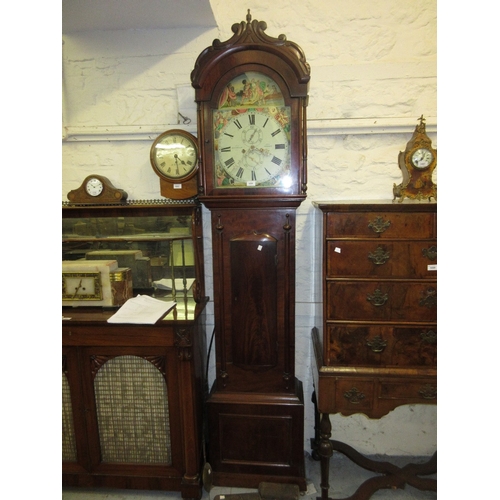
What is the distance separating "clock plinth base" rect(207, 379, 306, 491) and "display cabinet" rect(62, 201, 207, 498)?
0.39ft

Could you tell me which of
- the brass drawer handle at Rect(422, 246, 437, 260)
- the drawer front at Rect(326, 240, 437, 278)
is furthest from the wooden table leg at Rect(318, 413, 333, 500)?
the brass drawer handle at Rect(422, 246, 437, 260)

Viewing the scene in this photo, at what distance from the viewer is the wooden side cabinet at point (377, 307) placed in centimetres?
153

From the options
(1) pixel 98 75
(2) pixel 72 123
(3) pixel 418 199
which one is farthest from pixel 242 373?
(1) pixel 98 75

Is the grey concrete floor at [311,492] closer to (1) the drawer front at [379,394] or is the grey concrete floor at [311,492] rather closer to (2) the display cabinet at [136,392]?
(2) the display cabinet at [136,392]

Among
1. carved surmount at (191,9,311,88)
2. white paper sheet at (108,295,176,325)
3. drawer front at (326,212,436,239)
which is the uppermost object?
carved surmount at (191,9,311,88)

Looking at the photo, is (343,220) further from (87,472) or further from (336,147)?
(87,472)

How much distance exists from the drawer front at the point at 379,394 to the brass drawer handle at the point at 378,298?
361 millimetres

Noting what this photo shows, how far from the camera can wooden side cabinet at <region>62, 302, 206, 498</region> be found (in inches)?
69.7

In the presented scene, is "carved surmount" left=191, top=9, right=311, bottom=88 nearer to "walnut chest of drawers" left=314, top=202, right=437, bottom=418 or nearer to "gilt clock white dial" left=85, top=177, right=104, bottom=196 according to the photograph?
"walnut chest of drawers" left=314, top=202, right=437, bottom=418

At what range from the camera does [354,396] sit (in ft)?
5.33

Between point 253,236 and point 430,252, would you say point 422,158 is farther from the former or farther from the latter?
point 253,236

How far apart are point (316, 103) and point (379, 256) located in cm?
108

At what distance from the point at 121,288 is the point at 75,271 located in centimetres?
26

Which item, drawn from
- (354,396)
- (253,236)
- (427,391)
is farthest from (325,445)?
(253,236)
